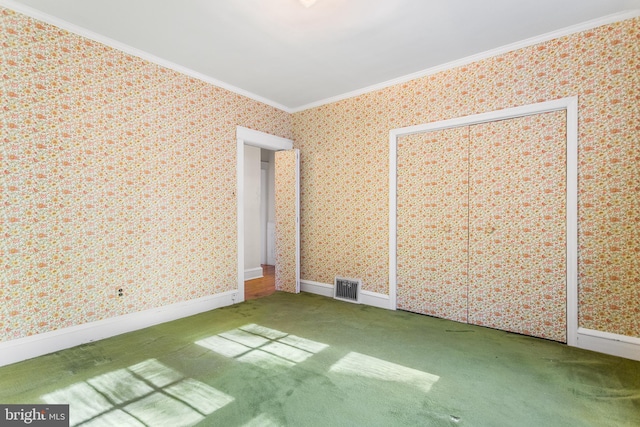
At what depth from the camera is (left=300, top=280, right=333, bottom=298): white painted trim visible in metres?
4.28

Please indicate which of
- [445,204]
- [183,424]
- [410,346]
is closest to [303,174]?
[445,204]

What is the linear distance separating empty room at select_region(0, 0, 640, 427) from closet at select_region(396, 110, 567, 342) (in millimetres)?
21

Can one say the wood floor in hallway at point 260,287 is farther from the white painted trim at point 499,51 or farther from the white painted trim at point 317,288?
the white painted trim at point 499,51

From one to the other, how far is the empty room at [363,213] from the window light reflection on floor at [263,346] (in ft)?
0.08

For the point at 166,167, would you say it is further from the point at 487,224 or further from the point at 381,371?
the point at 487,224

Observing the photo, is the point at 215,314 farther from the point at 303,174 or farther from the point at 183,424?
the point at 303,174

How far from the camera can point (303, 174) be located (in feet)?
15.1

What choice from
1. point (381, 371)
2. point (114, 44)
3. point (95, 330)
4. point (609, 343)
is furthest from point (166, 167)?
point (609, 343)

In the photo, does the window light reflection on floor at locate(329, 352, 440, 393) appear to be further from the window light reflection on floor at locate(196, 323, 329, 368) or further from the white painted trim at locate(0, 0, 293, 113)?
the white painted trim at locate(0, 0, 293, 113)

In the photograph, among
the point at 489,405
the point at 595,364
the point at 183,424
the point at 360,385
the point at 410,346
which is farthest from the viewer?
the point at 410,346

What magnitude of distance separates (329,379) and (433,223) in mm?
2070

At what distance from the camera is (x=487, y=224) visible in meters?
3.08

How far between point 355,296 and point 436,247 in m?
1.24

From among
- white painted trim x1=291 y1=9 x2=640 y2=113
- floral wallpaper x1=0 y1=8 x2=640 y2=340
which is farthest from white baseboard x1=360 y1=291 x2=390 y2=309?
white painted trim x1=291 y1=9 x2=640 y2=113
